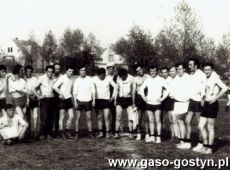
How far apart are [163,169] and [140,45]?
34044 mm

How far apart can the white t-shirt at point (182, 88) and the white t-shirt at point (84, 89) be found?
2.55 metres

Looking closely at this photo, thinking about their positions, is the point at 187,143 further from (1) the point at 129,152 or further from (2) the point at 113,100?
(2) the point at 113,100

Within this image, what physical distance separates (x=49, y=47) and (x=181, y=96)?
223 feet

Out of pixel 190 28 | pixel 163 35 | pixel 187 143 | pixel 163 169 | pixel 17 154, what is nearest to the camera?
pixel 163 169

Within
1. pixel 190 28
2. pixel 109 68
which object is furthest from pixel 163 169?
pixel 190 28

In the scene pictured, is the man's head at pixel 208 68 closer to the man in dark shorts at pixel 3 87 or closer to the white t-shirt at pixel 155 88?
the white t-shirt at pixel 155 88

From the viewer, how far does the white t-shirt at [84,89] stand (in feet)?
37.8

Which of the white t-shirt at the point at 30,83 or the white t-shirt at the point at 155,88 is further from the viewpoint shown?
the white t-shirt at the point at 30,83

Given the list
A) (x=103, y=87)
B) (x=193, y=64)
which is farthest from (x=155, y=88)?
(x=103, y=87)

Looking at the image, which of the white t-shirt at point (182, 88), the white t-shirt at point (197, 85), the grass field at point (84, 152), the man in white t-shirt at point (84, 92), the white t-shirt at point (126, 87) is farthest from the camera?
the white t-shirt at point (126, 87)

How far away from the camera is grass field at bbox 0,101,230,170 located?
8.27 meters

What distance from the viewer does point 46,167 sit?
26.1 feet

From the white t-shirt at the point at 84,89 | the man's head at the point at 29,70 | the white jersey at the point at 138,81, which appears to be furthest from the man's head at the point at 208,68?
the man's head at the point at 29,70

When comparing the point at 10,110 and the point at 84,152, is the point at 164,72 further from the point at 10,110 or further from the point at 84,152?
the point at 10,110
